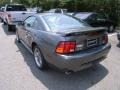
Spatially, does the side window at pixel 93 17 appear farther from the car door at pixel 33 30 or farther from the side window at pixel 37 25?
the side window at pixel 37 25

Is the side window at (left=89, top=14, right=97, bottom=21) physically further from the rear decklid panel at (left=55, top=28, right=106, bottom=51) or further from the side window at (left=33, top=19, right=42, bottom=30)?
the rear decklid panel at (left=55, top=28, right=106, bottom=51)

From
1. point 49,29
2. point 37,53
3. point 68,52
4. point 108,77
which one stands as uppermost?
point 49,29

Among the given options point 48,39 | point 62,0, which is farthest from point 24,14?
point 62,0

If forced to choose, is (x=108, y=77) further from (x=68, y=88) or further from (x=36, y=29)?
(x=36, y=29)

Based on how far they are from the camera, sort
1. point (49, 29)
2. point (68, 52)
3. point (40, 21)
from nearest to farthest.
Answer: point (68, 52), point (49, 29), point (40, 21)

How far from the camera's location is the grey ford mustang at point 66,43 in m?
4.11

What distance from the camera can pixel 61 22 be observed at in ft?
17.3

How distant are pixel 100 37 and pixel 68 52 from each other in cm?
109

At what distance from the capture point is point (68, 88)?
4.18 metres

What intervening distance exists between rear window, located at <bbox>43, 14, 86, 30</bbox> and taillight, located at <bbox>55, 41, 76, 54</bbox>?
88 cm

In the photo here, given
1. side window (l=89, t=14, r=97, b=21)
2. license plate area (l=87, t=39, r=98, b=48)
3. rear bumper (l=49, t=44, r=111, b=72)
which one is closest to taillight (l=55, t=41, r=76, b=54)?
rear bumper (l=49, t=44, r=111, b=72)

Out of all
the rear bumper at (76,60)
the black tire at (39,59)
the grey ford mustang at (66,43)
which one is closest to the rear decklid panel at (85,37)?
the grey ford mustang at (66,43)

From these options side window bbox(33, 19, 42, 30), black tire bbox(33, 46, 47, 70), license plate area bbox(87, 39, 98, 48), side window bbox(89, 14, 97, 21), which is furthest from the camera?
side window bbox(89, 14, 97, 21)

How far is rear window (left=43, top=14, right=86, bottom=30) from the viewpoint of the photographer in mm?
5012
